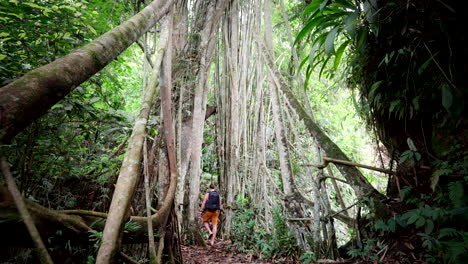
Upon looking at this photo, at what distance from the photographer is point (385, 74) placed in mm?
1981

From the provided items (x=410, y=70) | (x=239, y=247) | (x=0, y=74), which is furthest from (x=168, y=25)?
(x=239, y=247)

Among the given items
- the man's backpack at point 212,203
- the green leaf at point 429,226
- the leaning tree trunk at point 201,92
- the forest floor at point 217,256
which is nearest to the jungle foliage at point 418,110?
the green leaf at point 429,226

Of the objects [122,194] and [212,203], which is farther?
[212,203]

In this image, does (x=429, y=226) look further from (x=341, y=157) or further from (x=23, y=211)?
(x=23, y=211)

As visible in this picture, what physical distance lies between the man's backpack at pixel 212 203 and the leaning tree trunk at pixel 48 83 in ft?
10.8

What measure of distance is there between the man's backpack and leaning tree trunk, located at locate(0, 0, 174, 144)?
3.29 metres

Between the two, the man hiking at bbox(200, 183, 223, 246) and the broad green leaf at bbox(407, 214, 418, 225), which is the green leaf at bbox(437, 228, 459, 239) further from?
the man hiking at bbox(200, 183, 223, 246)

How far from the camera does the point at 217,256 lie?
11.3 feet

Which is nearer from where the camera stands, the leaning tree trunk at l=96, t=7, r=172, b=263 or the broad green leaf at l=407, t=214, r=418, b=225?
the leaning tree trunk at l=96, t=7, r=172, b=263

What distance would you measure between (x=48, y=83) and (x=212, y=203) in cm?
371

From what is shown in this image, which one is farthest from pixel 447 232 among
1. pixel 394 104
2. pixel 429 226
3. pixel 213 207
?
pixel 213 207

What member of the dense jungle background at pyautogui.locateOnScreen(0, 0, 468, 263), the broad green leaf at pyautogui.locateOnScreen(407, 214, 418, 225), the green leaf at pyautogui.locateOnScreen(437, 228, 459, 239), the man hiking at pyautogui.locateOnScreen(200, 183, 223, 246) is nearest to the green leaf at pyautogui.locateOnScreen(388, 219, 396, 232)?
the dense jungle background at pyautogui.locateOnScreen(0, 0, 468, 263)

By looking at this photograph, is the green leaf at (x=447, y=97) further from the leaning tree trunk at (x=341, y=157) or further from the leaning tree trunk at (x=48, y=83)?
the leaning tree trunk at (x=48, y=83)

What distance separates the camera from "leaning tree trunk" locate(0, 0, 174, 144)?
0.77 meters
